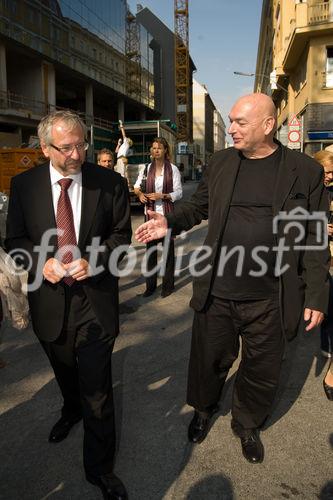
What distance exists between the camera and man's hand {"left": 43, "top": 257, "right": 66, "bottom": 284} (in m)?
2.18

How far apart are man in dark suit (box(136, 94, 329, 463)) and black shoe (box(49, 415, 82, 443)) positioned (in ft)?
2.69

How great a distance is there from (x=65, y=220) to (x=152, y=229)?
555 millimetres

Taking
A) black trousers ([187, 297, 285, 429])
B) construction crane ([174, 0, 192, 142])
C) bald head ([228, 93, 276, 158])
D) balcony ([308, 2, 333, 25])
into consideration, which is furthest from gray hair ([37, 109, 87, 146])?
construction crane ([174, 0, 192, 142])

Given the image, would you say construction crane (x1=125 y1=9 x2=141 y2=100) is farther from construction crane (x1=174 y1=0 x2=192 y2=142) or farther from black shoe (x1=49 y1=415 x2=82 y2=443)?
black shoe (x1=49 y1=415 x2=82 y2=443)

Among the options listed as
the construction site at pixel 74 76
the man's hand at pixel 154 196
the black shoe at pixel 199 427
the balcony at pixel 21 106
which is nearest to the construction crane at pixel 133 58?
the construction site at pixel 74 76

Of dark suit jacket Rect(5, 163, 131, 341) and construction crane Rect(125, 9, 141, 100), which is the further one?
construction crane Rect(125, 9, 141, 100)

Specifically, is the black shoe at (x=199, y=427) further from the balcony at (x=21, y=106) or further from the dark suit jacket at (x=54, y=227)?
the balcony at (x=21, y=106)

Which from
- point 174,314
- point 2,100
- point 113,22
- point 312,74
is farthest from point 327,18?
point 113,22

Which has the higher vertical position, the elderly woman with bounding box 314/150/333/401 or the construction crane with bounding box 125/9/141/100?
the construction crane with bounding box 125/9/141/100

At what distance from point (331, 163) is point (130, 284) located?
152 inches

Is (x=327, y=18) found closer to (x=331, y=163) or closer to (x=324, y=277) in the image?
(x=331, y=163)

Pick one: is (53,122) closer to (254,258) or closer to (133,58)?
(254,258)

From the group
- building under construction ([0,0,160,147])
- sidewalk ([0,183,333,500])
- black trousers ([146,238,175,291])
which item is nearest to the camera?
sidewalk ([0,183,333,500])

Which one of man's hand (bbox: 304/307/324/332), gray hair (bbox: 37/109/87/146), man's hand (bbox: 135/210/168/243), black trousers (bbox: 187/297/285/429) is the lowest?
black trousers (bbox: 187/297/285/429)
